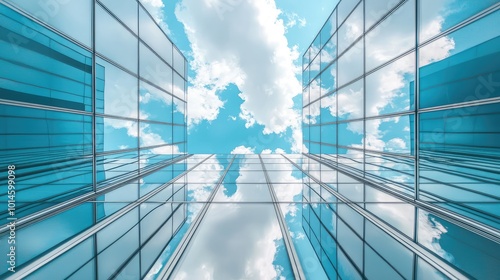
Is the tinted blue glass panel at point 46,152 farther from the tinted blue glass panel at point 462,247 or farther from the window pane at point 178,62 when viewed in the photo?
the tinted blue glass panel at point 462,247

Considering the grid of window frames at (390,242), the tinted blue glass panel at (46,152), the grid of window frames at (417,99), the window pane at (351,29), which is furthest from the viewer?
the window pane at (351,29)

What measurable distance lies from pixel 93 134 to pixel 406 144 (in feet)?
36.4

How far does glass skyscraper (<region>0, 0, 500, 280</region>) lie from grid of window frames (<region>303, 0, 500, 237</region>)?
0.24 feet

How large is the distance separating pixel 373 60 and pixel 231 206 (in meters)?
8.65

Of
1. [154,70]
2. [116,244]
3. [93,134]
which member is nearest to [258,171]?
[93,134]

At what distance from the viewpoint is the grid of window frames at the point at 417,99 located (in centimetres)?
625

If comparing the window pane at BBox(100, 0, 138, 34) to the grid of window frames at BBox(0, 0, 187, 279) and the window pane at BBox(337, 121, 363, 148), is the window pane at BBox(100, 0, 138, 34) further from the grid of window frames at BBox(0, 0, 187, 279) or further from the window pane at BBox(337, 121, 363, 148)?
the window pane at BBox(337, 121, 363, 148)

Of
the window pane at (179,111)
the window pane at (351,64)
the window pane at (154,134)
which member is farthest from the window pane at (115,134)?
the window pane at (351,64)

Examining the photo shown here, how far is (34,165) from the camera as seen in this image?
419 inches

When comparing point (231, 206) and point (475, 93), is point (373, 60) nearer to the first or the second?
point (475, 93)

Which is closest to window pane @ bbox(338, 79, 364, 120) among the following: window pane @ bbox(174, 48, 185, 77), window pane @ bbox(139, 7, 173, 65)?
window pane @ bbox(139, 7, 173, 65)

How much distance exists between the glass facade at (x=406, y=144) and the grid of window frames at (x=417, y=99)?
45 mm

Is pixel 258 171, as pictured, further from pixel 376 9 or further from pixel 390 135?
pixel 376 9

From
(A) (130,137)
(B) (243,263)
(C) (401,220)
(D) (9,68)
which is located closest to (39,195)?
(A) (130,137)
